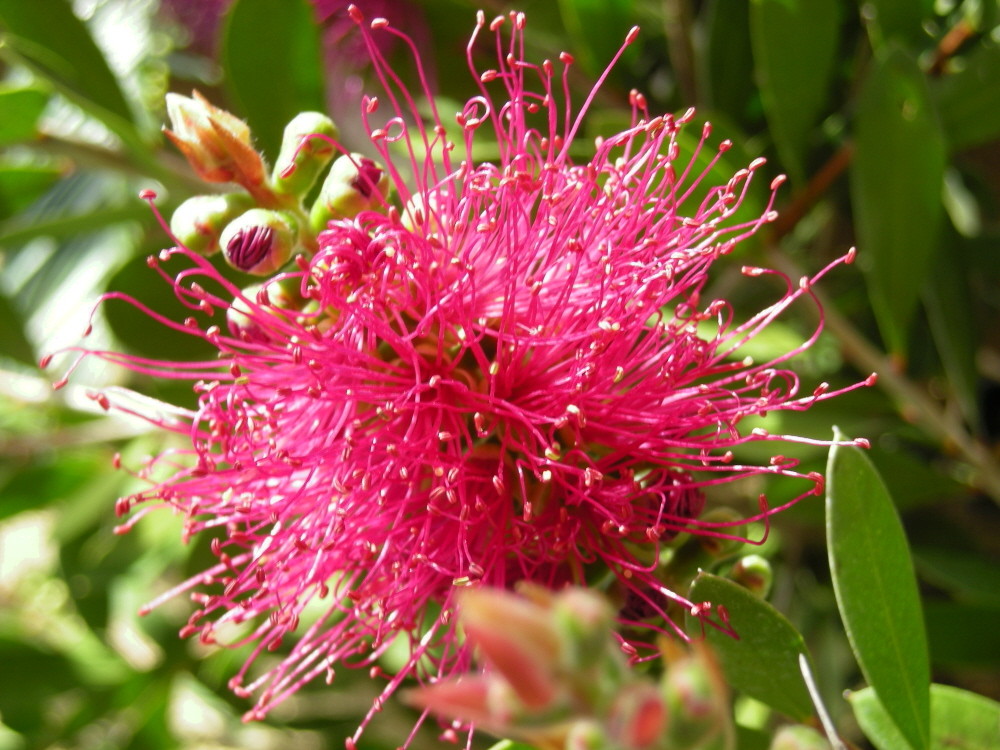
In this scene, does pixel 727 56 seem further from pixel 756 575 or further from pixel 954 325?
pixel 756 575

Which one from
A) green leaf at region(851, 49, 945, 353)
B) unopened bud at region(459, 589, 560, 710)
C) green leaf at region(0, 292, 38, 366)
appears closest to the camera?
unopened bud at region(459, 589, 560, 710)

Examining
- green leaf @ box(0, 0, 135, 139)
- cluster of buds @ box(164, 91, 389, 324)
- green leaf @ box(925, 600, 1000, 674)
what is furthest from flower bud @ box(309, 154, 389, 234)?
green leaf @ box(925, 600, 1000, 674)

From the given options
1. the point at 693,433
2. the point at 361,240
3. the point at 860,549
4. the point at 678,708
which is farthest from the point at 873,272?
the point at 678,708

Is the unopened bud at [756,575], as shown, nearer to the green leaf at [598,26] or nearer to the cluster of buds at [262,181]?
the cluster of buds at [262,181]

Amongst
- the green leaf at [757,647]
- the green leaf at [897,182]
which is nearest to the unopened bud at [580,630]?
the green leaf at [757,647]

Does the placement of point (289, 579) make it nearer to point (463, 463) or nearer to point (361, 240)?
point (463, 463)

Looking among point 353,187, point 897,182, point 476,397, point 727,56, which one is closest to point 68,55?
point 353,187

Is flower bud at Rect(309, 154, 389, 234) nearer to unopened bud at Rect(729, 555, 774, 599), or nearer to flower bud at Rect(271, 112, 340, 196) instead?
flower bud at Rect(271, 112, 340, 196)
